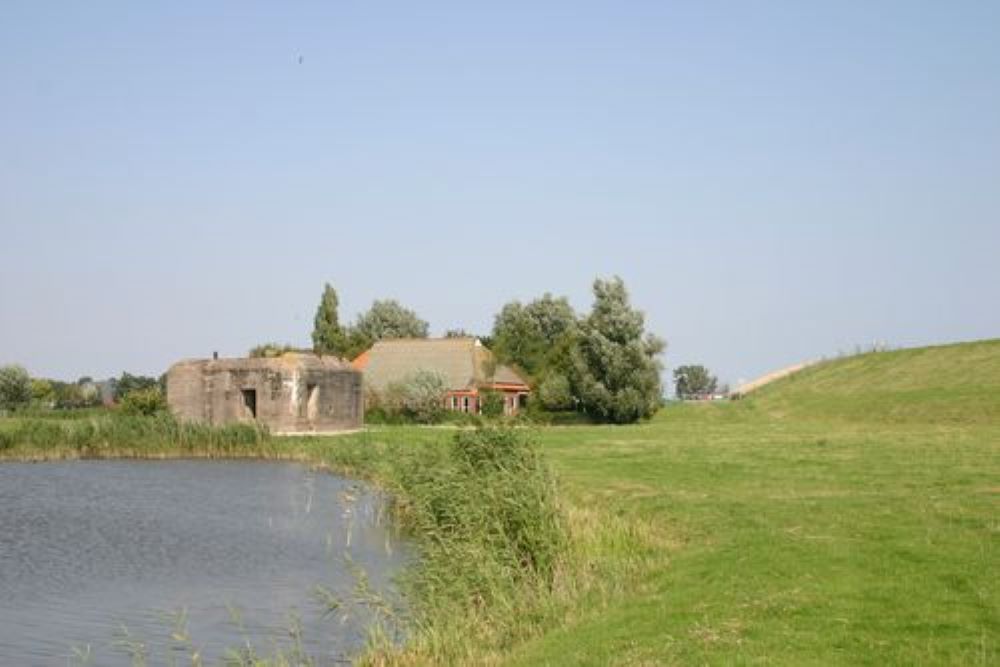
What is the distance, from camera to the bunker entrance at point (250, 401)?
73688mm

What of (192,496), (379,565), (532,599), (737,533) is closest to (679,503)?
(737,533)

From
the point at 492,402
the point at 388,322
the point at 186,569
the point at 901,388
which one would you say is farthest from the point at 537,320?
the point at 186,569

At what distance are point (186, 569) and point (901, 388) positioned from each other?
43418 millimetres

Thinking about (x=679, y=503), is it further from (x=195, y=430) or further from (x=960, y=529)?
(x=195, y=430)

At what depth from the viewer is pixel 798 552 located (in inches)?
619

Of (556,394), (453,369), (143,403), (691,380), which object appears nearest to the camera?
(556,394)

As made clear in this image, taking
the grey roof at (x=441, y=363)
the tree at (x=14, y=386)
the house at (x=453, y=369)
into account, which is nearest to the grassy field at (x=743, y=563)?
the house at (x=453, y=369)

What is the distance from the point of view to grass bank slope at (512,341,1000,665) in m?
11.4

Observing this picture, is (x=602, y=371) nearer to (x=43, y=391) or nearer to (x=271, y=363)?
(x=271, y=363)

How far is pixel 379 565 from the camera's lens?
76.5ft

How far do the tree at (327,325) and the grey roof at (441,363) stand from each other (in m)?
12.7

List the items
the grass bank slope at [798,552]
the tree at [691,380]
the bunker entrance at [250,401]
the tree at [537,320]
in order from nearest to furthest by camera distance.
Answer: the grass bank slope at [798,552]
the bunker entrance at [250,401]
the tree at [537,320]
the tree at [691,380]

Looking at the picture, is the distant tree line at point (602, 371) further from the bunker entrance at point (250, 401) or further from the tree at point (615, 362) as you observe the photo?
the bunker entrance at point (250, 401)

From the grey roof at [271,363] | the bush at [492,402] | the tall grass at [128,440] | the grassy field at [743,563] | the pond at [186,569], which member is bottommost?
the pond at [186,569]
